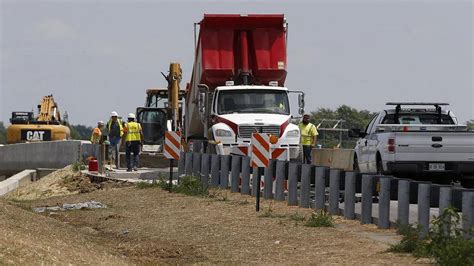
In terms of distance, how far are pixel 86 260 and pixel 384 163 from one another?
11.3 meters

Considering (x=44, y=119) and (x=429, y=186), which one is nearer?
(x=429, y=186)

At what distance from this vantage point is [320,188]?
21.8 meters

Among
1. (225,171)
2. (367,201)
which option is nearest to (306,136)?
(225,171)

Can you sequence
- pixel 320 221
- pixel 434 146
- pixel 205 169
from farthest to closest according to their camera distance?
pixel 205 169 → pixel 434 146 → pixel 320 221

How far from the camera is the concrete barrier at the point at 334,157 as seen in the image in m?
38.4

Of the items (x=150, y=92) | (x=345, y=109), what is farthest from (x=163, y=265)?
(x=345, y=109)

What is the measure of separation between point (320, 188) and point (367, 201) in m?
2.61

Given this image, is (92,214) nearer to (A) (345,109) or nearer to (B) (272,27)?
(B) (272,27)

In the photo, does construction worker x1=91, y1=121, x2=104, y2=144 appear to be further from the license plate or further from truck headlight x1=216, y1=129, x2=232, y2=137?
the license plate

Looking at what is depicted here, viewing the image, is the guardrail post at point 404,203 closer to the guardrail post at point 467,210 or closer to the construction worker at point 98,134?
the guardrail post at point 467,210

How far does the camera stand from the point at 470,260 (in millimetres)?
12977

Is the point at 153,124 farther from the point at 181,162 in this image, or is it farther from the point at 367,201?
the point at 367,201

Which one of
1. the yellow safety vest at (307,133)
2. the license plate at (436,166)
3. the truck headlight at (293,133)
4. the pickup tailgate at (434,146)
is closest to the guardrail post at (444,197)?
the pickup tailgate at (434,146)

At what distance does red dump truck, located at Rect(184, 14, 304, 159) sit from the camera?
1284 inches
